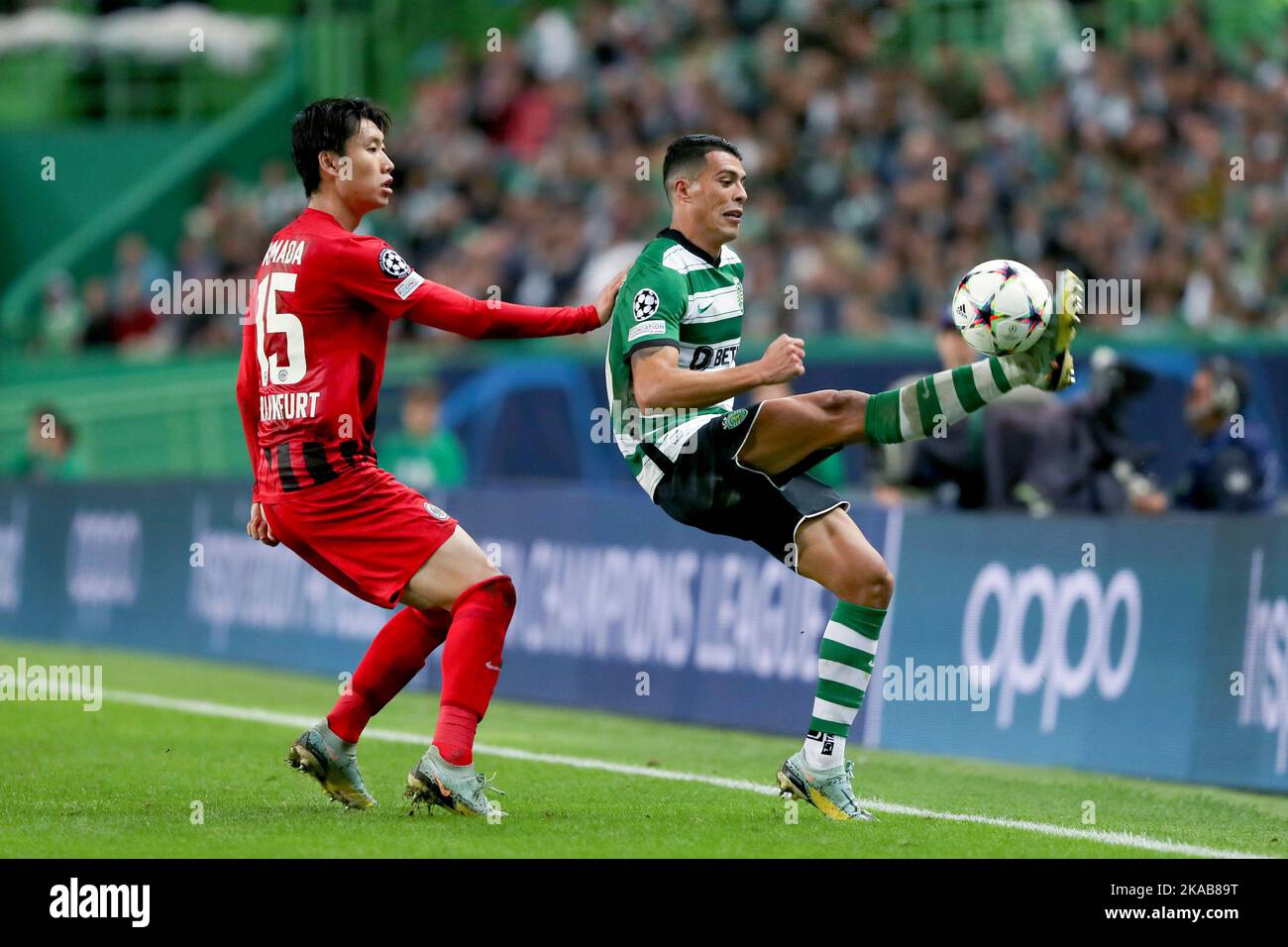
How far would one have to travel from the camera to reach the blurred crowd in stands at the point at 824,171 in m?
18.0

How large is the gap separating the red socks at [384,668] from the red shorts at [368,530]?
0.40m

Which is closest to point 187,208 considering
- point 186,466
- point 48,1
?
point 48,1

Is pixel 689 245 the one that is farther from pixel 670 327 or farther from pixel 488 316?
pixel 488 316

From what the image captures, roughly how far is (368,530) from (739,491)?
1.44 metres

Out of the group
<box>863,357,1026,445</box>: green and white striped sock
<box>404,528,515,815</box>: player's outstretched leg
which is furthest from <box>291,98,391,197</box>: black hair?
<box>863,357,1026,445</box>: green and white striped sock

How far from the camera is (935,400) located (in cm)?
771

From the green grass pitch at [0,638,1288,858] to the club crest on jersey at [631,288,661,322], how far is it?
1.94 metres

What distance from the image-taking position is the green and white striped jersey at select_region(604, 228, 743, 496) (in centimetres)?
790

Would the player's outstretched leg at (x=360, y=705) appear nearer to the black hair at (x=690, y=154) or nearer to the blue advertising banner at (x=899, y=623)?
the black hair at (x=690, y=154)

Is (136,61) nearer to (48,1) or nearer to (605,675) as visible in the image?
(48,1)

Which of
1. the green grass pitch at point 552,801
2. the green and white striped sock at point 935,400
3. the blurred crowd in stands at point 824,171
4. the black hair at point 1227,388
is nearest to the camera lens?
the green grass pitch at point 552,801

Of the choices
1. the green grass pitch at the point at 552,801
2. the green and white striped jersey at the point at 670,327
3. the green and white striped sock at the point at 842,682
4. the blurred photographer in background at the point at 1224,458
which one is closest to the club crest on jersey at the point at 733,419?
the green and white striped jersey at the point at 670,327

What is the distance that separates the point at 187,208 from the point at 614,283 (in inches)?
850

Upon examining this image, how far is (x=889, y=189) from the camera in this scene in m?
19.9
